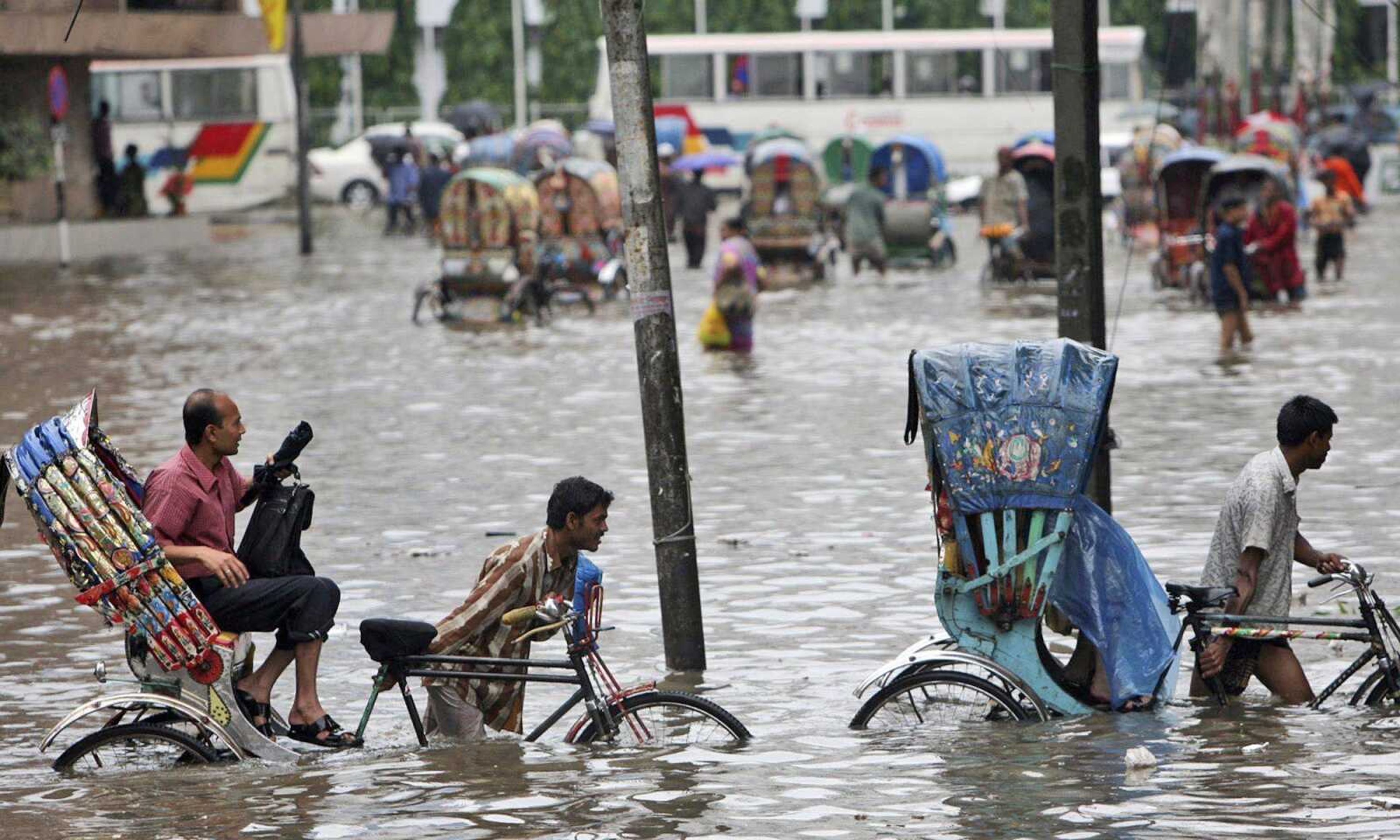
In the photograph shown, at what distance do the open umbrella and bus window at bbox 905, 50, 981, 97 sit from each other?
5.15 metres

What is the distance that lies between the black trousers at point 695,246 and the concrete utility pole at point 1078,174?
23.5 m

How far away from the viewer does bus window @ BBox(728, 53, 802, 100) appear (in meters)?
54.1

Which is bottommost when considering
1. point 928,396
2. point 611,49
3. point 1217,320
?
point 1217,320

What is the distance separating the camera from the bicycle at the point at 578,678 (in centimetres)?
735

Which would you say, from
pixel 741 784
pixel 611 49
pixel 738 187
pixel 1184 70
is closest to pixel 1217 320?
pixel 611 49

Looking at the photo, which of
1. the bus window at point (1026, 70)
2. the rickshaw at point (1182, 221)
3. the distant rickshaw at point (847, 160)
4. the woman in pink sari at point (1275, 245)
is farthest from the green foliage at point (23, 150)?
the bus window at point (1026, 70)

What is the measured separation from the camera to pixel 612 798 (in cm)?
697

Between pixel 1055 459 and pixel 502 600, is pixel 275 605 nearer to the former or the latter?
pixel 502 600

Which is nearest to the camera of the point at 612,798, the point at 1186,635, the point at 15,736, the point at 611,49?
the point at 612,798

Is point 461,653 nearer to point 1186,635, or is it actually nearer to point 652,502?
point 652,502

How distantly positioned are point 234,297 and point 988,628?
22751mm

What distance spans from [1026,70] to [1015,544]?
149ft

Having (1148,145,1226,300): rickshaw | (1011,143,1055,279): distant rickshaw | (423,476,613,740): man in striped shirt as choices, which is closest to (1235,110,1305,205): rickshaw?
(1148,145,1226,300): rickshaw

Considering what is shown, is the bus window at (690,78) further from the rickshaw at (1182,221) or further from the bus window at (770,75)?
the rickshaw at (1182,221)
